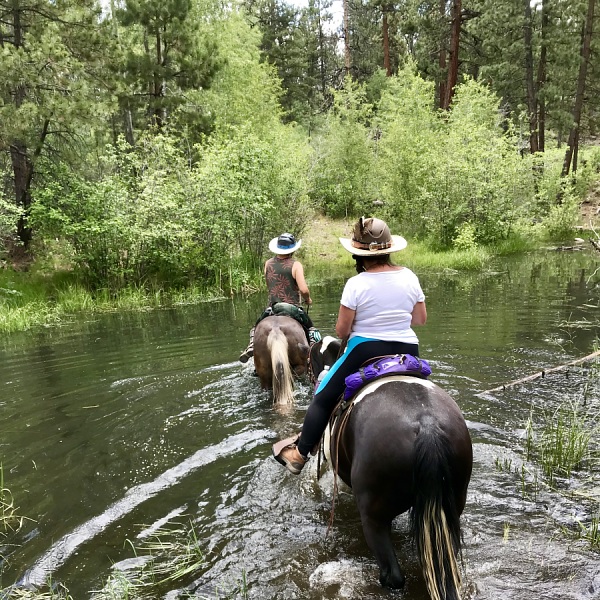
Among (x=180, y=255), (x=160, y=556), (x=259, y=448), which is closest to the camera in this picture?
(x=160, y=556)

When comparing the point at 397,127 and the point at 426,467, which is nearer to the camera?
the point at 426,467

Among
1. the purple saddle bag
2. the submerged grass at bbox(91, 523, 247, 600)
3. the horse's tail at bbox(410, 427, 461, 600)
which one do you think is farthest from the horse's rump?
the submerged grass at bbox(91, 523, 247, 600)

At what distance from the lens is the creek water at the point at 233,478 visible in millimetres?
3182

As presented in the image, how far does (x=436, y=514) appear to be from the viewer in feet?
8.97

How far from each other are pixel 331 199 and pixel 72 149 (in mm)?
15348

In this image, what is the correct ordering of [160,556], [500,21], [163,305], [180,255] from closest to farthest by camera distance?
[160,556] → [163,305] → [180,255] → [500,21]

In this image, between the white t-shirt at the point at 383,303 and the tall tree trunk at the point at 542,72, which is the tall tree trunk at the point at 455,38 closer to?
the tall tree trunk at the point at 542,72

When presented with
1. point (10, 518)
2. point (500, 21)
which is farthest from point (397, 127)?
point (10, 518)

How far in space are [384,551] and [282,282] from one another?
4.59m

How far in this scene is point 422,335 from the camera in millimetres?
9125

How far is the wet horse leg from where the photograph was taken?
2.95 metres

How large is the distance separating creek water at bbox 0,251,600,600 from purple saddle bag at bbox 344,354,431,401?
101 cm

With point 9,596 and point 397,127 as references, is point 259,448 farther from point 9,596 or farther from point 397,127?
point 397,127

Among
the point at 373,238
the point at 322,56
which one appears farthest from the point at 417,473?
the point at 322,56
